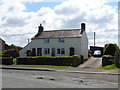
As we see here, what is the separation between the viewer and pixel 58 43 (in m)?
44.7

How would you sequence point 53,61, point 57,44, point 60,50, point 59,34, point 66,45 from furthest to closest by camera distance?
point 59,34
point 57,44
point 60,50
point 66,45
point 53,61

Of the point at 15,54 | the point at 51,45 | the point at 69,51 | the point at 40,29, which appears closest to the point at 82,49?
the point at 69,51

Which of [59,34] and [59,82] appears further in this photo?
[59,34]

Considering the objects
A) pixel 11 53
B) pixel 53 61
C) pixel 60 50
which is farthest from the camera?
pixel 11 53

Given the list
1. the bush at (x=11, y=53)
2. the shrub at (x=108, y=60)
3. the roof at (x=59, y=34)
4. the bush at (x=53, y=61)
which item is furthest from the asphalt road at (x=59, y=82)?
the bush at (x=11, y=53)

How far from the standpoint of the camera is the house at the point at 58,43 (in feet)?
141

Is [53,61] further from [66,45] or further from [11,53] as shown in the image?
[11,53]

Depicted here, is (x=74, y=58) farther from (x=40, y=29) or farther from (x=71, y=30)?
(x=40, y=29)

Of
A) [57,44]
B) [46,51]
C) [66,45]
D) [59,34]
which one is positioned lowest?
[46,51]

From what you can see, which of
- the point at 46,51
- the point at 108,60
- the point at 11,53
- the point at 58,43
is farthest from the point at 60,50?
the point at 108,60

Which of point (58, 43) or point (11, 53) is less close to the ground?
point (58, 43)

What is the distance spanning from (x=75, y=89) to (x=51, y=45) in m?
33.7

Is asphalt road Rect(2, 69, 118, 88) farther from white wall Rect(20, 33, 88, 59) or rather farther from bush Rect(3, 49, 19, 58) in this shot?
bush Rect(3, 49, 19, 58)

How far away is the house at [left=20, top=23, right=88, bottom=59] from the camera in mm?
43094
